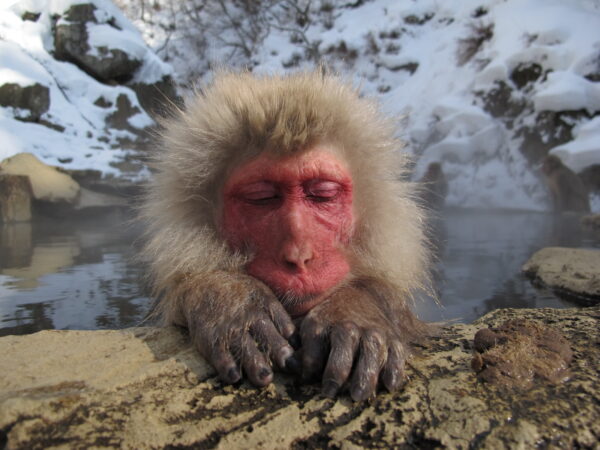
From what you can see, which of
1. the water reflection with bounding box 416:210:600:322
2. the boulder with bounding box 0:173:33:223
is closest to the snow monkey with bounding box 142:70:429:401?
the water reflection with bounding box 416:210:600:322

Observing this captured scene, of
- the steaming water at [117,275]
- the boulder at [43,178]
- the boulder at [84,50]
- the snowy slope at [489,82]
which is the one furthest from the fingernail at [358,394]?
the boulder at [84,50]

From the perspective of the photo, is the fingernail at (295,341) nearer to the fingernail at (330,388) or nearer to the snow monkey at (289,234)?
A: the snow monkey at (289,234)

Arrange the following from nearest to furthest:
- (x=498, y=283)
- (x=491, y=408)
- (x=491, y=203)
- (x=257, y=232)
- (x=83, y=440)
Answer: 1. (x=83, y=440)
2. (x=491, y=408)
3. (x=257, y=232)
4. (x=498, y=283)
5. (x=491, y=203)

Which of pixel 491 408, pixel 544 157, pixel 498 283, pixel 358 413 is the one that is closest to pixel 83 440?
pixel 358 413

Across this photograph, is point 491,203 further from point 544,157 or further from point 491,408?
point 491,408

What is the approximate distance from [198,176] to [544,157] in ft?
25.4

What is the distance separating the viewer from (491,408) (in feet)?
3.47

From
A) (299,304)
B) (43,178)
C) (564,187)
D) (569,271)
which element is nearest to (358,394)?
(299,304)

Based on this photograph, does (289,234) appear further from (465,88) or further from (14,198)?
(465,88)

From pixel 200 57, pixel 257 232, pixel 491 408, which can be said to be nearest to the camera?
pixel 491 408

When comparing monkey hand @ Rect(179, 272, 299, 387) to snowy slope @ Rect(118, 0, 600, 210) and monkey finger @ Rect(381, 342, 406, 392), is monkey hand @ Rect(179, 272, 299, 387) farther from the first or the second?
snowy slope @ Rect(118, 0, 600, 210)

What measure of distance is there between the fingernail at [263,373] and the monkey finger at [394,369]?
0.30 m

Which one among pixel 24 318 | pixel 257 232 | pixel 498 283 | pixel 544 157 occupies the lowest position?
pixel 24 318

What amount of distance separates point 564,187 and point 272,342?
302 inches
